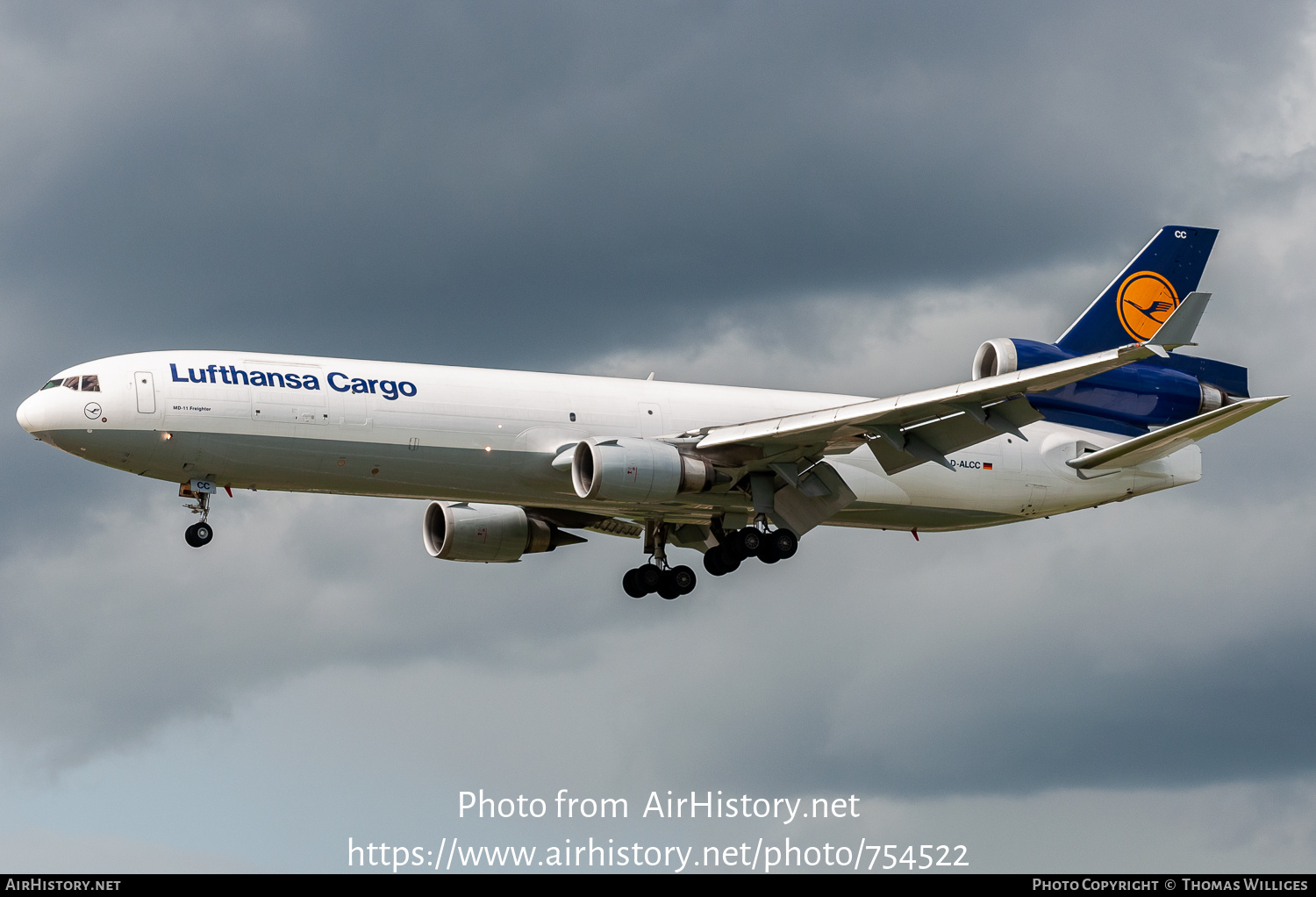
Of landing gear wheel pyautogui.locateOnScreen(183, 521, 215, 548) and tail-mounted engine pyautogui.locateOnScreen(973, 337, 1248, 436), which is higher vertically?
tail-mounted engine pyautogui.locateOnScreen(973, 337, 1248, 436)

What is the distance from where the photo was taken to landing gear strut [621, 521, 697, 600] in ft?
190

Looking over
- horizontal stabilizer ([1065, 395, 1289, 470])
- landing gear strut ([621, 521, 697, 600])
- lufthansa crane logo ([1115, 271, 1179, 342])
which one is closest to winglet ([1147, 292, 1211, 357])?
horizontal stabilizer ([1065, 395, 1289, 470])

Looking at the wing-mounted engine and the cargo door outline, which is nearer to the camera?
the cargo door outline

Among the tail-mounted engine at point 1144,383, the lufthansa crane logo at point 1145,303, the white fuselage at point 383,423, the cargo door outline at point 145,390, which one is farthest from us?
the lufthansa crane logo at point 1145,303

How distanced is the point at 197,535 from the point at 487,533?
11612 mm

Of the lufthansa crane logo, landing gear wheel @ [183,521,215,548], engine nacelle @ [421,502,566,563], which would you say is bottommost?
landing gear wheel @ [183,521,215,548]

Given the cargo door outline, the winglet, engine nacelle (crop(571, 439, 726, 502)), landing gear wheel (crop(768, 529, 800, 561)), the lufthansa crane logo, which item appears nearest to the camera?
the winglet

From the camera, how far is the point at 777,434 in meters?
49.1

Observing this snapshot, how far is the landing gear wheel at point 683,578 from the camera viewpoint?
5800cm

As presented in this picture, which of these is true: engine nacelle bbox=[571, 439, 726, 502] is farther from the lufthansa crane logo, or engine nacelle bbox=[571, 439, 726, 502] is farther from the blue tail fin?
the lufthansa crane logo

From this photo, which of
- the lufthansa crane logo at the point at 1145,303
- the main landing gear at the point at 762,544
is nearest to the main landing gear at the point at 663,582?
the main landing gear at the point at 762,544

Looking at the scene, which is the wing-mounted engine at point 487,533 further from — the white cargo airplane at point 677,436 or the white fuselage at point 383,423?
the white fuselage at point 383,423

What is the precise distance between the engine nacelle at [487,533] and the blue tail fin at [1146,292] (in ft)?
60.8

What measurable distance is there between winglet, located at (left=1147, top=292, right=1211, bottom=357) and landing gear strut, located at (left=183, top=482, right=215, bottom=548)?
2548 centimetres
